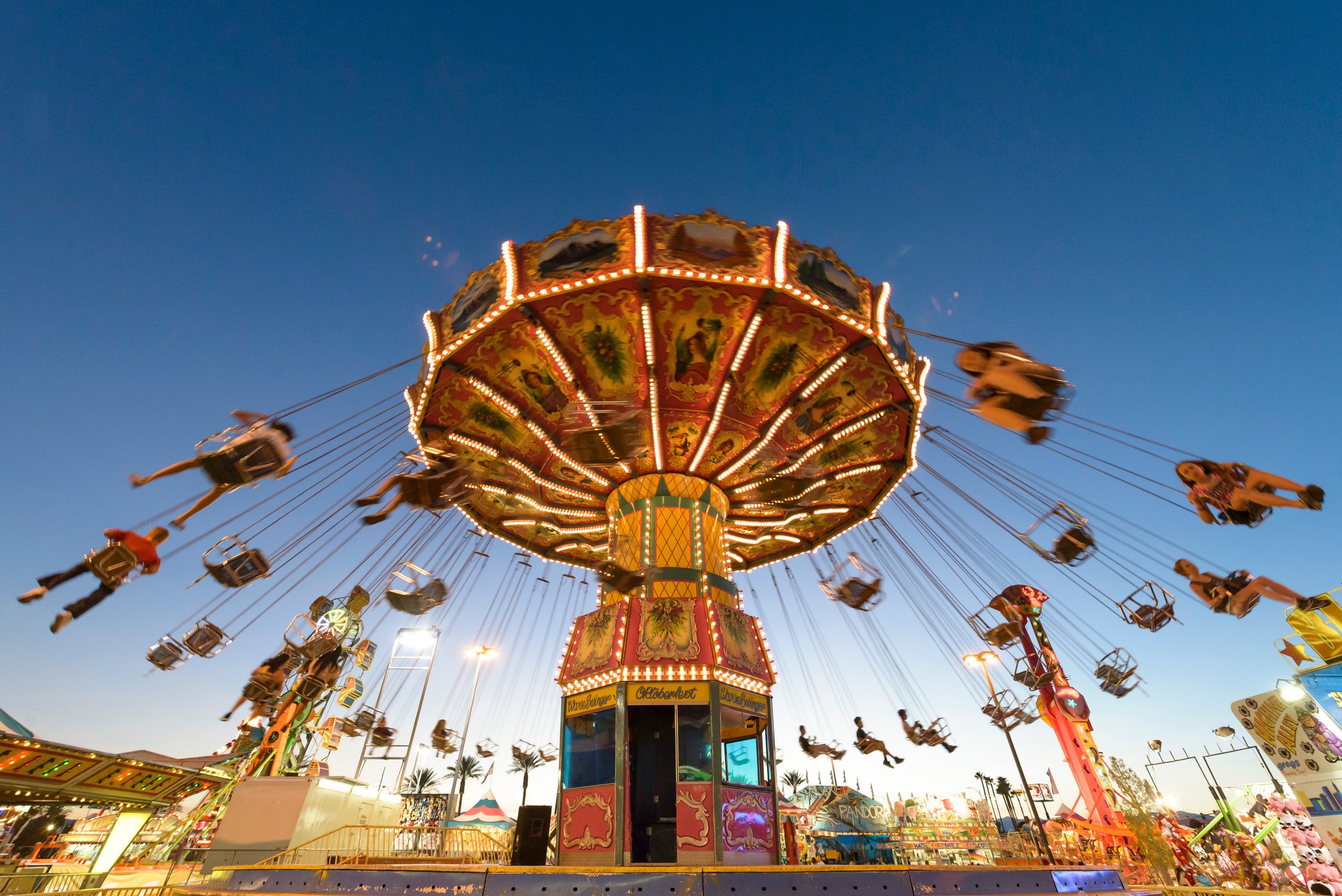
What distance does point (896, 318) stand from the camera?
11.4 metres

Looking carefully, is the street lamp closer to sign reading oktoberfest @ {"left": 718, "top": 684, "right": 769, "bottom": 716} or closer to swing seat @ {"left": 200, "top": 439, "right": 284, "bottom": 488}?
sign reading oktoberfest @ {"left": 718, "top": 684, "right": 769, "bottom": 716}

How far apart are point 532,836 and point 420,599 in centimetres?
1038

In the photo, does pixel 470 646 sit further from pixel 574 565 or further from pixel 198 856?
pixel 574 565

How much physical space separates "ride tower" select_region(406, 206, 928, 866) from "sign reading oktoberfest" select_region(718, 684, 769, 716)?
41mm

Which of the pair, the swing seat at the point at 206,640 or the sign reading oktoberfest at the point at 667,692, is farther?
the swing seat at the point at 206,640

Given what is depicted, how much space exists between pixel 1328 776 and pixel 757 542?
53.7 feet

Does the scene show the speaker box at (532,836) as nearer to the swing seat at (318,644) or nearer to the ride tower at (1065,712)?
the swing seat at (318,644)

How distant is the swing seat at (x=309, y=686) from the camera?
18984 mm

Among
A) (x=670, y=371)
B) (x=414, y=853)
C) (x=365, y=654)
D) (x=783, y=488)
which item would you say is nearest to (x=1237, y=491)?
(x=783, y=488)

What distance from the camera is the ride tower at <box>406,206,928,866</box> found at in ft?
31.8

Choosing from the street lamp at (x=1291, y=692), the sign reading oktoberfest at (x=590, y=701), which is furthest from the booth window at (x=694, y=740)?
the street lamp at (x=1291, y=692)

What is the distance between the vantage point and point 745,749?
11.9 metres

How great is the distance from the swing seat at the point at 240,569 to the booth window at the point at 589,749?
654 centimetres

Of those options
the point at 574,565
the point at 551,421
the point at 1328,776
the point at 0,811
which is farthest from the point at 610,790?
the point at 0,811
